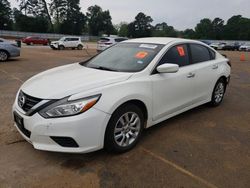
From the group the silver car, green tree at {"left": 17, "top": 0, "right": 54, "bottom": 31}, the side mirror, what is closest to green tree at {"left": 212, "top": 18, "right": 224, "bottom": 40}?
green tree at {"left": 17, "top": 0, "right": 54, "bottom": 31}

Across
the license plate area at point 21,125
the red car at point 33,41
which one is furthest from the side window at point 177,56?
the red car at point 33,41

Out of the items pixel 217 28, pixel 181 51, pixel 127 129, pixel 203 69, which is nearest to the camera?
pixel 127 129

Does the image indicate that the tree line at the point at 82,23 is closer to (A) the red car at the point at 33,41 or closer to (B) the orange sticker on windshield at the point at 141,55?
(A) the red car at the point at 33,41

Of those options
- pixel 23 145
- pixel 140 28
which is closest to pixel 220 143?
pixel 23 145

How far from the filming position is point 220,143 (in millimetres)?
3789

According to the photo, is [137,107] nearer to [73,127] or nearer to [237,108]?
[73,127]

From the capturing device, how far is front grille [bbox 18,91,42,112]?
10.0 feet

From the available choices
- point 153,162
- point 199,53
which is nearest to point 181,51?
point 199,53

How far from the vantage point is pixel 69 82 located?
3.30 m

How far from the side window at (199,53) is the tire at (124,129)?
1849 mm

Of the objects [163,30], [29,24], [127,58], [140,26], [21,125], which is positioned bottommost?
[21,125]

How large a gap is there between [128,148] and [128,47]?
1849 mm

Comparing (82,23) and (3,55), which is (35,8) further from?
(3,55)

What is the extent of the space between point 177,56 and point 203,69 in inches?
30.8
